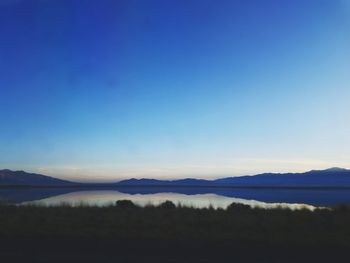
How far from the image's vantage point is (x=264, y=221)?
23328 millimetres

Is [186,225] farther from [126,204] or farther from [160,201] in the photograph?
[160,201]

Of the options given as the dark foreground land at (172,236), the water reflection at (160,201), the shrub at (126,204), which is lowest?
the dark foreground land at (172,236)

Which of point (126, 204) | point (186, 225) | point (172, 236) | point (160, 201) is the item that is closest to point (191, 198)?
point (160, 201)

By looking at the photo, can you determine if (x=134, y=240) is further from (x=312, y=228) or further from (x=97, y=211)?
(x=97, y=211)

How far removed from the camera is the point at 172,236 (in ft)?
62.7

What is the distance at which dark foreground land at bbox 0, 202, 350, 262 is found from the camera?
15.1 m

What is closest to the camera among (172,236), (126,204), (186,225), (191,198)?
(172,236)

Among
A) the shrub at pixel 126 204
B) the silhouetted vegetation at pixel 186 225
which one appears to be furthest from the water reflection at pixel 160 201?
the silhouetted vegetation at pixel 186 225

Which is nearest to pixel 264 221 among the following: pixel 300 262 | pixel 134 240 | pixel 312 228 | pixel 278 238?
pixel 312 228

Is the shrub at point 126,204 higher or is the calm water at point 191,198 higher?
the calm water at point 191,198

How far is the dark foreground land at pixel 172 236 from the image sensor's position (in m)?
15.1

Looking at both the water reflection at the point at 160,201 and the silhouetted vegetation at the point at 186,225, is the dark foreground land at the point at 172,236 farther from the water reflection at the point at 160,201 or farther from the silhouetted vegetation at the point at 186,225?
the water reflection at the point at 160,201

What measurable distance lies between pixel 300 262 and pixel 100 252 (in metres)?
5.85

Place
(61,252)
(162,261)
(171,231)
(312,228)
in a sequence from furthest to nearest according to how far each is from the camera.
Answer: (312,228)
(171,231)
(61,252)
(162,261)
